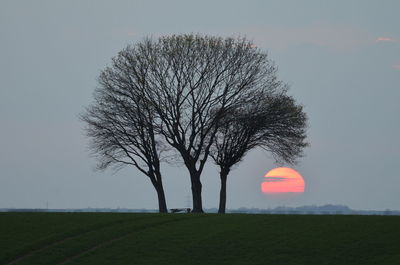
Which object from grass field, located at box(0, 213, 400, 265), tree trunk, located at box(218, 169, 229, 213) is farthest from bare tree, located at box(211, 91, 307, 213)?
grass field, located at box(0, 213, 400, 265)

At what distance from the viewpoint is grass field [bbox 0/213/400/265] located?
40844 millimetres

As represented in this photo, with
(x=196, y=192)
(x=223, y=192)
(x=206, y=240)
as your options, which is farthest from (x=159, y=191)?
(x=206, y=240)

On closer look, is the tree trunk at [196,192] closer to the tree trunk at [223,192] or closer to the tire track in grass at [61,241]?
the tree trunk at [223,192]

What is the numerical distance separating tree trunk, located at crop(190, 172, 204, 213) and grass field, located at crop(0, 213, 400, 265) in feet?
56.6

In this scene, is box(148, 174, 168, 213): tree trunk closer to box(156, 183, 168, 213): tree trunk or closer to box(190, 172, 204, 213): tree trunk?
box(156, 183, 168, 213): tree trunk

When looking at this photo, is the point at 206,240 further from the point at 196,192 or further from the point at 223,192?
the point at 223,192

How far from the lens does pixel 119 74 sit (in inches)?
2936

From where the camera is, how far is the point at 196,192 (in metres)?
72.8

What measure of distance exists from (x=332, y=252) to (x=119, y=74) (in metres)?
41.0

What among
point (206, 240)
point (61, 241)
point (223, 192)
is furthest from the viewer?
point (223, 192)

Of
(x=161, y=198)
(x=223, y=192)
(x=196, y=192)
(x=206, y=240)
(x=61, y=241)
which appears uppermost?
(x=223, y=192)

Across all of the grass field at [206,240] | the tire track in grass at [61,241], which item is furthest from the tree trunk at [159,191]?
the grass field at [206,240]

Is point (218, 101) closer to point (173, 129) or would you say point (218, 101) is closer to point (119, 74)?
point (173, 129)

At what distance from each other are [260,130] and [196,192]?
10319 millimetres
